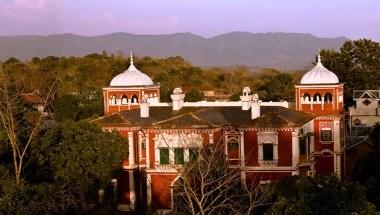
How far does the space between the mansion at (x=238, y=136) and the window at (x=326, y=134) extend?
4 centimetres

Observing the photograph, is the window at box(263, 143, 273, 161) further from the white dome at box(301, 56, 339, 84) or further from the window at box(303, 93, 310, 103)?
the white dome at box(301, 56, 339, 84)

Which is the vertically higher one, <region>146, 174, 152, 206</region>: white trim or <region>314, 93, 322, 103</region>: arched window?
<region>314, 93, 322, 103</region>: arched window

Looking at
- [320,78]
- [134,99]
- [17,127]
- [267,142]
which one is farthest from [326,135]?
[17,127]

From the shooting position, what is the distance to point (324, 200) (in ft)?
57.8

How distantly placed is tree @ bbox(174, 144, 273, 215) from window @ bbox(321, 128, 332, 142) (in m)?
5.70

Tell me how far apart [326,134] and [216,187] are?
10.9 m

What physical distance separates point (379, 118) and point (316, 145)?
14.8m

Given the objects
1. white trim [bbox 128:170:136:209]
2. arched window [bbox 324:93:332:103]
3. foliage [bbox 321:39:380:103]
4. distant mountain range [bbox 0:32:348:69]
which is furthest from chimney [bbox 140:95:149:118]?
distant mountain range [bbox 0:32:348:69]

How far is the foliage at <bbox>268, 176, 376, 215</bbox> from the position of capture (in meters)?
17.3

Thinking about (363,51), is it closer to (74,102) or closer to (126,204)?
(74,102)

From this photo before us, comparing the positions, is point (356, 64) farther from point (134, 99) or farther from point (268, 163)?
point (268, 163)

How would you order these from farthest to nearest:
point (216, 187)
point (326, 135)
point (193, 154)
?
point (326, 135) < point (193, 154) < point (216, 187)

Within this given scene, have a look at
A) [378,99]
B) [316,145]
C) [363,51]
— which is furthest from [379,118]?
[316,145]

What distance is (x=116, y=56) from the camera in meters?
90.5
